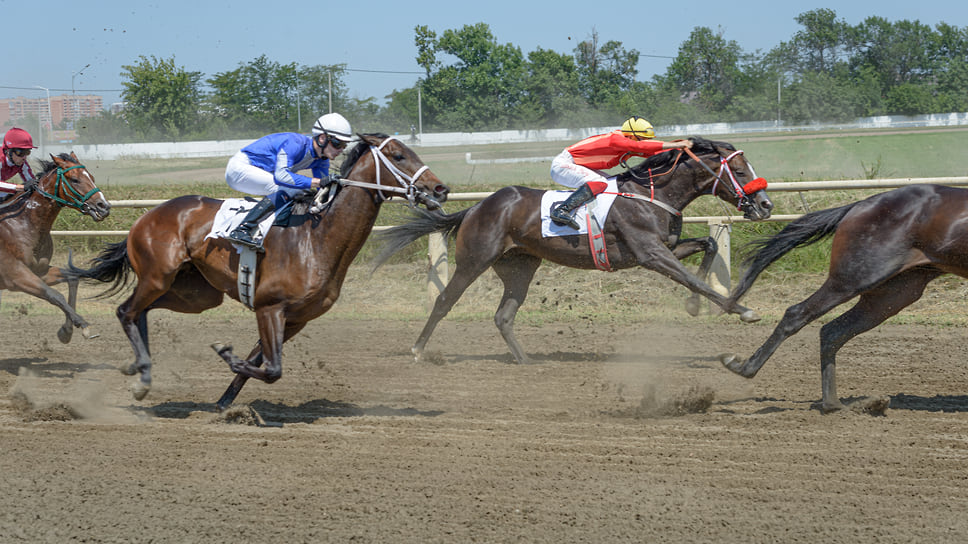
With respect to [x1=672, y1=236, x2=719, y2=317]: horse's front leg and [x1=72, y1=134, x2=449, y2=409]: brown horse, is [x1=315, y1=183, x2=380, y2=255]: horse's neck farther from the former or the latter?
[x1=672, y1=236, x2=719, y2=317]: horse's front leg

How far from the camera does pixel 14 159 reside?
8297 mm

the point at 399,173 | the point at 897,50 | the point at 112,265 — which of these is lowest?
the point at 112,265

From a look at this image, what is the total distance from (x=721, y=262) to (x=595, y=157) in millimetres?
2581

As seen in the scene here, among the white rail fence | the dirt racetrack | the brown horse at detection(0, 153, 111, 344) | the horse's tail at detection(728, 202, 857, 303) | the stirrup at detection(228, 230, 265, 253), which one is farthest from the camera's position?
the white rail fence

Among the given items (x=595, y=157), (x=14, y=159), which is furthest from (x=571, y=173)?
(x=14, y=159)

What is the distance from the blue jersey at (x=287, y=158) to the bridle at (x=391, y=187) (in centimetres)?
33

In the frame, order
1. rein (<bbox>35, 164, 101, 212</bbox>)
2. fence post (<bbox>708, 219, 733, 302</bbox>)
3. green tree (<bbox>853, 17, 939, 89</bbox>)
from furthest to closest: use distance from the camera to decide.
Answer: green tree (<bbox>853, 17, 939, 89</bbox>), fence post (<bbox>708, 219, 733, 302</bbox>), rein (<bbox>35, 164, 101, 212</bbox>)

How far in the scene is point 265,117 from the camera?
34531 mm

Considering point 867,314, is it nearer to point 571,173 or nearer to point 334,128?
point 571,173

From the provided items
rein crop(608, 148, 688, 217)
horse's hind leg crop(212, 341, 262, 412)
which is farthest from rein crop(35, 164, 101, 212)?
rein crop(608, 148, 688, 217)

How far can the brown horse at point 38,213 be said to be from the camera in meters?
7.75

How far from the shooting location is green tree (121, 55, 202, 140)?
1427 inches

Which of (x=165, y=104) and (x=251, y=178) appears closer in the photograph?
(x=251, y=178)

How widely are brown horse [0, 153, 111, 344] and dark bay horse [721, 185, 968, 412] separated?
6.08 m
